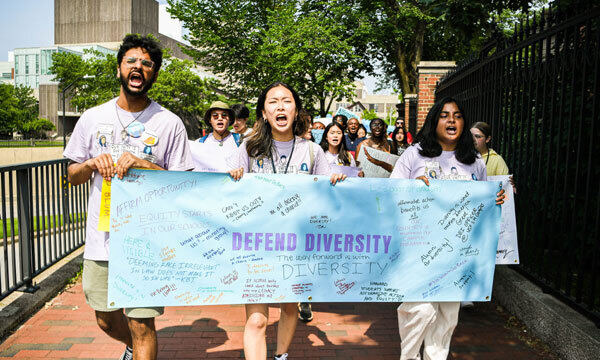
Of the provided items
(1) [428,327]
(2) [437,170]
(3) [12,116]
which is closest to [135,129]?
(2) [437,170]

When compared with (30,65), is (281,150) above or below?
below

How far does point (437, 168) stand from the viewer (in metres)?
3.52

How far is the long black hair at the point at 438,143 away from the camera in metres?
3.54

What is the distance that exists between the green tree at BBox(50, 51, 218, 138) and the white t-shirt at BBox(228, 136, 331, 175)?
31205 millimetres

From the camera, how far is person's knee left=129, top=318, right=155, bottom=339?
2.94 m

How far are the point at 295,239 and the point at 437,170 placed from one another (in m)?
1.18

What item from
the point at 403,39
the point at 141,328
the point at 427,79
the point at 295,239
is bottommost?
the point at 141,328

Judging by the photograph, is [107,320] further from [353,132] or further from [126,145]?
[353,132]

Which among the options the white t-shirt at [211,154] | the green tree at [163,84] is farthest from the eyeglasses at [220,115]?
the green tree at [163,84]

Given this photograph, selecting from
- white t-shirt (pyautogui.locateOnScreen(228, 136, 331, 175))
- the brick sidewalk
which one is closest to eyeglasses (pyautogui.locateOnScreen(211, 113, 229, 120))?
the brick sidewalk

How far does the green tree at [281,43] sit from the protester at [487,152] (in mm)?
19165

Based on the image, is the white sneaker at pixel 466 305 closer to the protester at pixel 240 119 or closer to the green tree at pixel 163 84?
the protester at pixel 240 119

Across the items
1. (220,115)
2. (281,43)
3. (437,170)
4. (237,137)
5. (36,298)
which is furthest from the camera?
(281,43)

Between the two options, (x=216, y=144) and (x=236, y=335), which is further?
(x=216, y=144)
